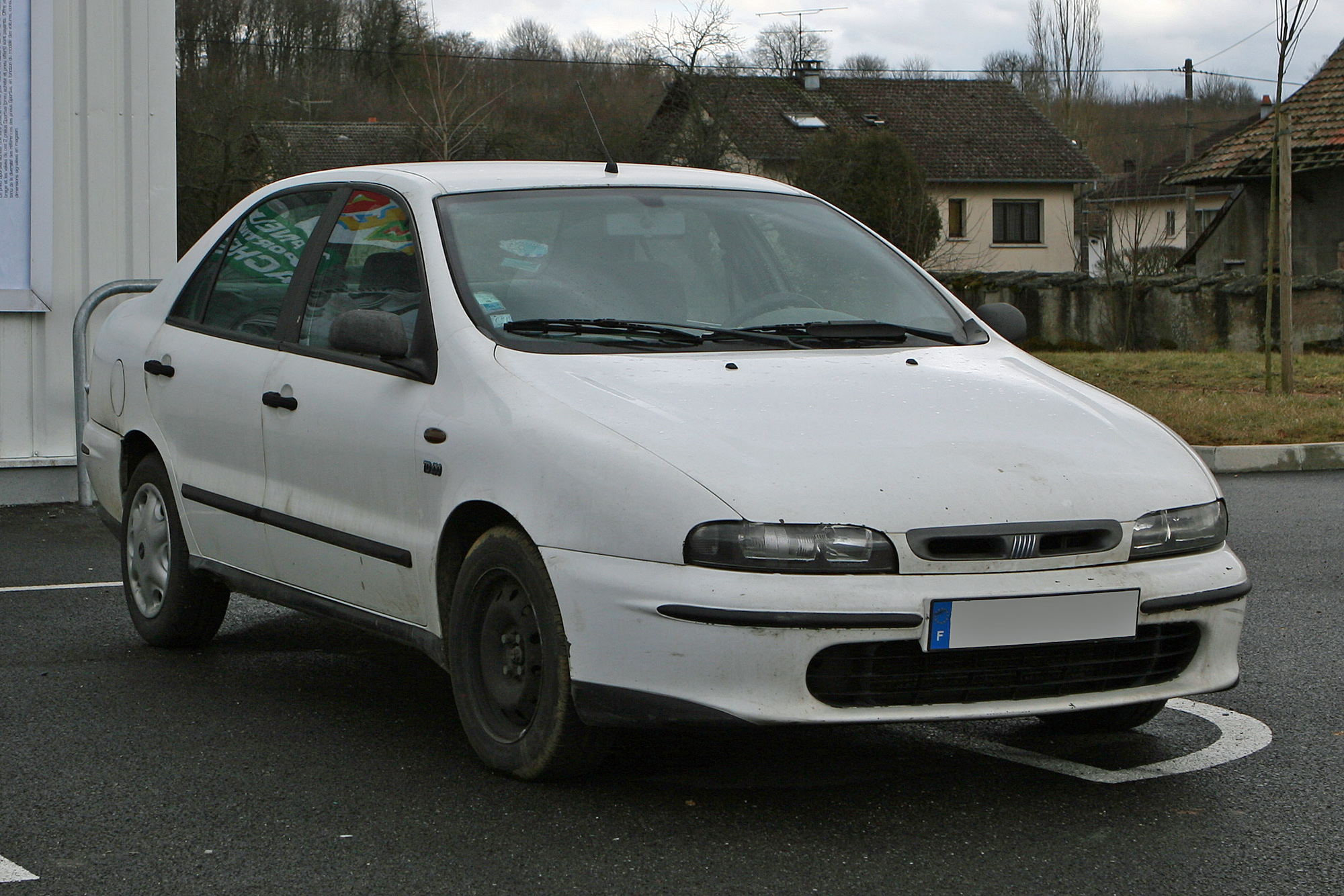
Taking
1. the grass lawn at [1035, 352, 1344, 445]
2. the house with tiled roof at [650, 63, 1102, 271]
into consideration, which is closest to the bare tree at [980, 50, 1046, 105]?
the house with tiled roof at [650, 63, 1102, 271]

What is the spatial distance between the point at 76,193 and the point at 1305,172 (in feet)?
78.4

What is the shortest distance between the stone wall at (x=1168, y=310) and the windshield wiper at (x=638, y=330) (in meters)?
21.1

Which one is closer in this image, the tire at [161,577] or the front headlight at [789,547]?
the front headlight at [789,547]

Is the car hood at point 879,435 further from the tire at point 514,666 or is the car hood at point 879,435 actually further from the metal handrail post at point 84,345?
the metal handrail post at point 84,345

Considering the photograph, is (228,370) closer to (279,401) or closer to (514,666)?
(279,401)

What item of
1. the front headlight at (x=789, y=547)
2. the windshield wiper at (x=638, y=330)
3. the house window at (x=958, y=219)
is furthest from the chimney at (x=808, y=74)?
the front headlight at (x=789, y=547)

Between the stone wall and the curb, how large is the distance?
1264 cm

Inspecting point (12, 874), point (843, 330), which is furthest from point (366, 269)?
point (12, 874)

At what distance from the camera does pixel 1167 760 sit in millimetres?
4414

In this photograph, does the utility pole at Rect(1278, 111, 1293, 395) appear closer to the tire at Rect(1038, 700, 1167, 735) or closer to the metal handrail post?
the metal handrail post

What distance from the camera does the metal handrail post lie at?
9.41m

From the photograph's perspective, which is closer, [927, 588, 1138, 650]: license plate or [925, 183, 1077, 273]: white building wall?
[927, 588, 1138, 650]: license plate

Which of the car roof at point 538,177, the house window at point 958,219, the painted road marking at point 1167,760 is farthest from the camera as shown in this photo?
the house window at point 958,219

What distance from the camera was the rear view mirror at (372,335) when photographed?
4.45m
